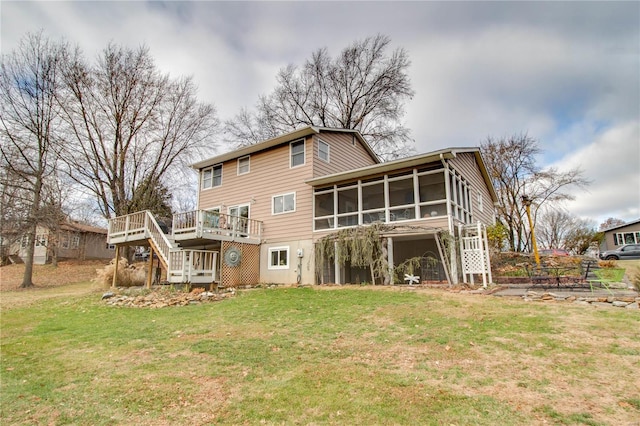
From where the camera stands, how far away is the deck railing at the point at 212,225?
43.8ft

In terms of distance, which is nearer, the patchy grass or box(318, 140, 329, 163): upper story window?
box(318, 140, 329, 163): upper story window

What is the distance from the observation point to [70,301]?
12.1 m

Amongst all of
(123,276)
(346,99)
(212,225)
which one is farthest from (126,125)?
(346,99)

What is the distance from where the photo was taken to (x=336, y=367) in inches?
175

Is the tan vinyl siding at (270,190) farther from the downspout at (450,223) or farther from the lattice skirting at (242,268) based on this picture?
the downspout at (450,223)

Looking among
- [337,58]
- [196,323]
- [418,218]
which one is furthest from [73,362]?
[337,58]

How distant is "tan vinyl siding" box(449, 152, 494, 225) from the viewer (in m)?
14.7

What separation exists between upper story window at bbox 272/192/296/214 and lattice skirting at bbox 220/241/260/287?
2.03 meters

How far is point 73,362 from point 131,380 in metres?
1.61

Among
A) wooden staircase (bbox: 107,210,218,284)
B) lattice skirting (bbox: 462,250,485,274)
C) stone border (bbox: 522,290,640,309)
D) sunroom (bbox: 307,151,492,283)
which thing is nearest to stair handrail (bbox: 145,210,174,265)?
wooden staircase (bbox: 107,210,218,284)

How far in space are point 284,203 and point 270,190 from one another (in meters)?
1.15

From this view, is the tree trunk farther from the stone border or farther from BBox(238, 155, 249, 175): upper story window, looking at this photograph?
the stone border

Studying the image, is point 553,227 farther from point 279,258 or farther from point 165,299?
point 165,299

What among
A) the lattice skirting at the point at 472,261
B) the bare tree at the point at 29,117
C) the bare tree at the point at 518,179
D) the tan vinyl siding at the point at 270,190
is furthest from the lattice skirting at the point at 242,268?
the bare tree at the point at 518,179
